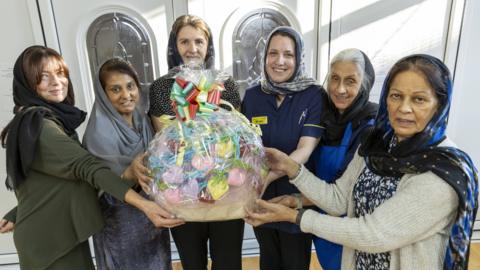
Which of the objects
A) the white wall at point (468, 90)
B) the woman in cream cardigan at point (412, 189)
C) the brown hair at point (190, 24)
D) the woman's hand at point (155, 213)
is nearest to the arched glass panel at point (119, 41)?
the brown hair at point (190, 24)

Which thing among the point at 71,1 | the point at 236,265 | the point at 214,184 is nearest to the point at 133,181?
the point at 214,184

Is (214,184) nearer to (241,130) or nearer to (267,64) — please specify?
(241,130)

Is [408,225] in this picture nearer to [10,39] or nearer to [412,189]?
[412,189]

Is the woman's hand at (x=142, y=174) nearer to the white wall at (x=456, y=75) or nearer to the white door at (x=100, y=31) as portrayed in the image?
the white door at (x=100, y=31)

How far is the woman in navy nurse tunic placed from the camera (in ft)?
4.37

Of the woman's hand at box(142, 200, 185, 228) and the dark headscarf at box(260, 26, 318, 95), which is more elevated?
the dark headscarf at box(260, 26, 318, 95)

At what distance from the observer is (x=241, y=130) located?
3.37 feet

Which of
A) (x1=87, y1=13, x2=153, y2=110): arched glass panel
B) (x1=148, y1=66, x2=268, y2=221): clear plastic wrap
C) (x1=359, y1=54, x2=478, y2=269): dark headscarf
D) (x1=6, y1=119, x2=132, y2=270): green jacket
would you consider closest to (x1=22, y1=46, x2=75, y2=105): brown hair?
(x1=6, y1=119, x2=132, y2=270): green jacket

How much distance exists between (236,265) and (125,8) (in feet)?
5.21

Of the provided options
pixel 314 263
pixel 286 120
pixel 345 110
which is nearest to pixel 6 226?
pixel 286 120

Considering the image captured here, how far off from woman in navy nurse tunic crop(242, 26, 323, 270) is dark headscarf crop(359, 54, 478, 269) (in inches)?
14.8

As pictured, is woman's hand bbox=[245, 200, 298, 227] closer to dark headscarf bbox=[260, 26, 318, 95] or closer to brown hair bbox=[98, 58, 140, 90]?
dark headscarf bbox=[260, 26, 318, 95]

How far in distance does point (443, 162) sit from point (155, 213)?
0.86 m

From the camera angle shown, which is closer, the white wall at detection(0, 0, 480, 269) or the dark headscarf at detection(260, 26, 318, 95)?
the dark headscarf at detection(260, 26, 318, 95)
